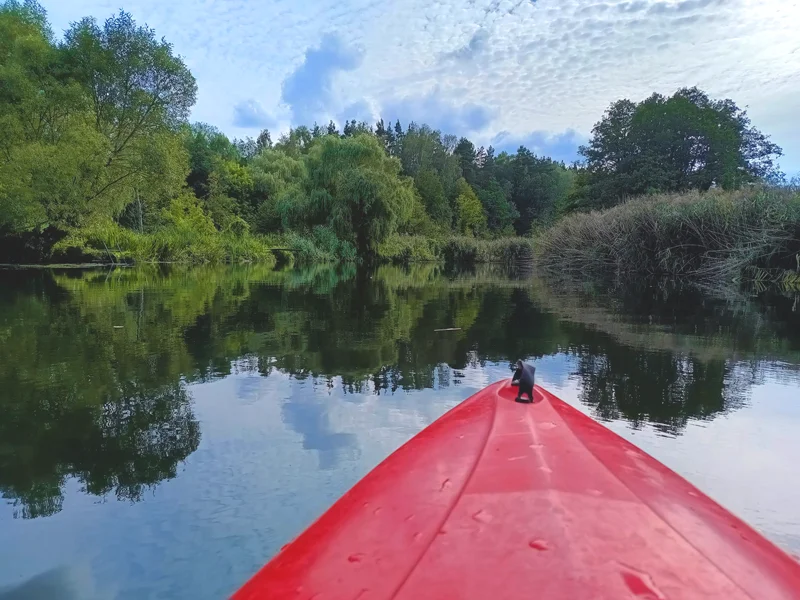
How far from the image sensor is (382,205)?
110 ft

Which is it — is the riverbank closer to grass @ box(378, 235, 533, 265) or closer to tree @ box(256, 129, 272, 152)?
grass @ box(378, 235, 533, 265)

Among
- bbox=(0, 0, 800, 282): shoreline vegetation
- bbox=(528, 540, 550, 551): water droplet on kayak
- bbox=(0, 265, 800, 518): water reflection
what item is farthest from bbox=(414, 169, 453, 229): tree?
bbox=(528, 540, 550, 551): water droplet on kayak

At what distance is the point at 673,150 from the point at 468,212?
24.7 meters

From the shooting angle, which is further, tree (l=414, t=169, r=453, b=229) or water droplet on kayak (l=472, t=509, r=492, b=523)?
tree (l=414, t=169, r=453, b=229)

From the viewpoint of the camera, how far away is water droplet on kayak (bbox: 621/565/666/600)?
99 centimetres

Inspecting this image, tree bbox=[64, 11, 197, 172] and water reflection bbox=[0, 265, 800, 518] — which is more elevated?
tree bbox=[64, 11, 197, 172]

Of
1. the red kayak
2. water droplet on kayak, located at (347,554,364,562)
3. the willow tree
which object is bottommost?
water droplet on kayak, located at (347,554,364,562)

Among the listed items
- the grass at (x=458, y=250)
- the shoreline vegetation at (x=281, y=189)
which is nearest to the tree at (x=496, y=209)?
the shoreline vegetation at (x=281, y=189)

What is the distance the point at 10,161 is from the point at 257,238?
1712 centimetres

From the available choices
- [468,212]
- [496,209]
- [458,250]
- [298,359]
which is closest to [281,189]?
[458,250]

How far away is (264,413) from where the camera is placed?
390 cm

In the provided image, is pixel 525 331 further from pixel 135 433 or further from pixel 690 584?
pixel 690 584

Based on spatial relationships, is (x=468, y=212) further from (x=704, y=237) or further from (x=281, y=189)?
(x=704, y=237)

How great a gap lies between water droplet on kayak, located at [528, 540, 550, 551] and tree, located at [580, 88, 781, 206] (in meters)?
37.5
